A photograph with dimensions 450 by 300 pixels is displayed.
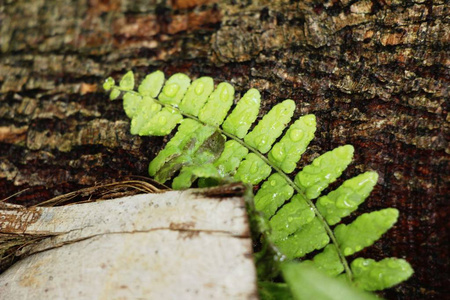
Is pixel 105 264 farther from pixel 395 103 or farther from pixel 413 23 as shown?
pixel 413 23

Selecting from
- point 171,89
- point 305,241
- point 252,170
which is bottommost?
point 305,241

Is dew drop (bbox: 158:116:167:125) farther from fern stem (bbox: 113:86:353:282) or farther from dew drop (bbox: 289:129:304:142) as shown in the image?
dew drop (bbox: 289:129:304:142)

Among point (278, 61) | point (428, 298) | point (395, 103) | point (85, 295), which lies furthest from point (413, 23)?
point (85, 295)

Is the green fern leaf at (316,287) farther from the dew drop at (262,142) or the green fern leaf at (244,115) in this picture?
the green fern leaf at (244,115)

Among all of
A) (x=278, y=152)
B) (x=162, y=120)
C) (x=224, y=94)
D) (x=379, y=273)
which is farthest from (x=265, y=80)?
(x=379, y=273)

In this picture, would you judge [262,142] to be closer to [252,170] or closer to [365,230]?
[252,170]

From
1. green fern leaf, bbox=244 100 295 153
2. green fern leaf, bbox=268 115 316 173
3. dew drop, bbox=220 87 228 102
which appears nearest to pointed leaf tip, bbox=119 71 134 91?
dew drop, bbox=220 87 228 102

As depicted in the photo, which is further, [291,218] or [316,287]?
[291,218]
